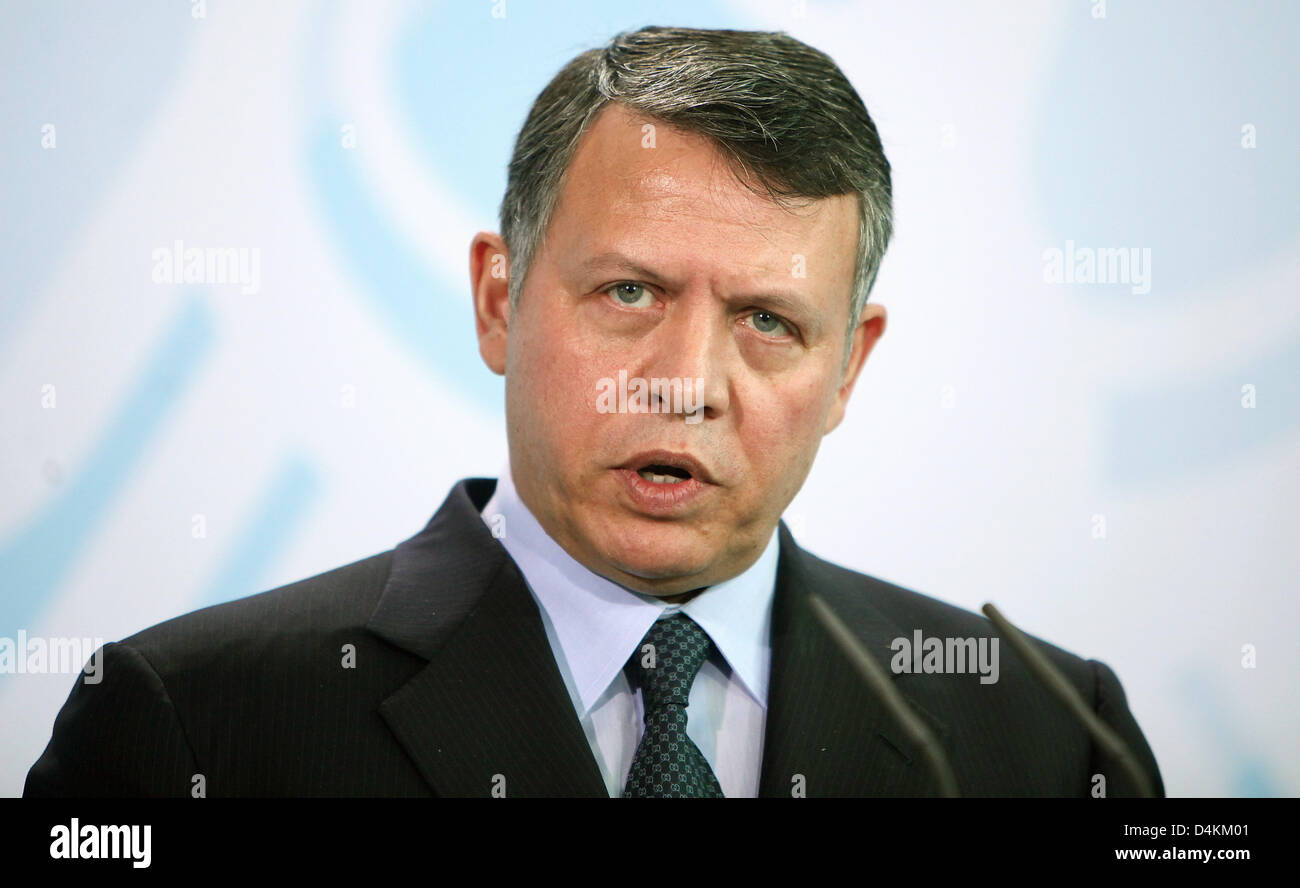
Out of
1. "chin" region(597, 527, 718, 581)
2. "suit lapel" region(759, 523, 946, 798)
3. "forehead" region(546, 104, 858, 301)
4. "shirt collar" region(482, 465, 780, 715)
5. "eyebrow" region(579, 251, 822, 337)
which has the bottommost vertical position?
"suit lapel" region(759, 523, 946, 798)

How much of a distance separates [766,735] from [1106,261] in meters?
1.07

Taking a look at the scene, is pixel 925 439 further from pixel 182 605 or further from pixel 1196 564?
pixel 182 605

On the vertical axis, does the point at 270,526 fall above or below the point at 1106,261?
below

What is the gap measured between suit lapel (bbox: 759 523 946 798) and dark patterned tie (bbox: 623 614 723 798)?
0.11m

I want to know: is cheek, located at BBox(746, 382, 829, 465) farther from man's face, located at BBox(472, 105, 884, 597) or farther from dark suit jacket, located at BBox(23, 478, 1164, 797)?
dark suit jacket, located at BBox(23, 478, 1164, 797)

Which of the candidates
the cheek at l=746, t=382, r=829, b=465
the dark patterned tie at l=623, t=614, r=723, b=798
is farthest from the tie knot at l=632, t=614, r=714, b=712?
the cheek at l=746, t=382, r=829, b=465

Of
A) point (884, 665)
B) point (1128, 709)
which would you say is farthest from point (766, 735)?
point (1128, 709)

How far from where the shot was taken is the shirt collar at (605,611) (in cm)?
209

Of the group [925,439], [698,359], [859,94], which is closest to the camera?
[698,359]

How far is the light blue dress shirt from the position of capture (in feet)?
6.77

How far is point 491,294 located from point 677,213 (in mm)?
382

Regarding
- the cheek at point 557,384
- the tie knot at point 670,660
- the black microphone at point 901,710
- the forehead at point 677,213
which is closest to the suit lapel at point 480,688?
the tie knot at point 670,660

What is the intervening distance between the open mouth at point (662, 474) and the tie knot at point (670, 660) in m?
0.22

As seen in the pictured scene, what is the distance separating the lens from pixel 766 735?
6.81 ft
